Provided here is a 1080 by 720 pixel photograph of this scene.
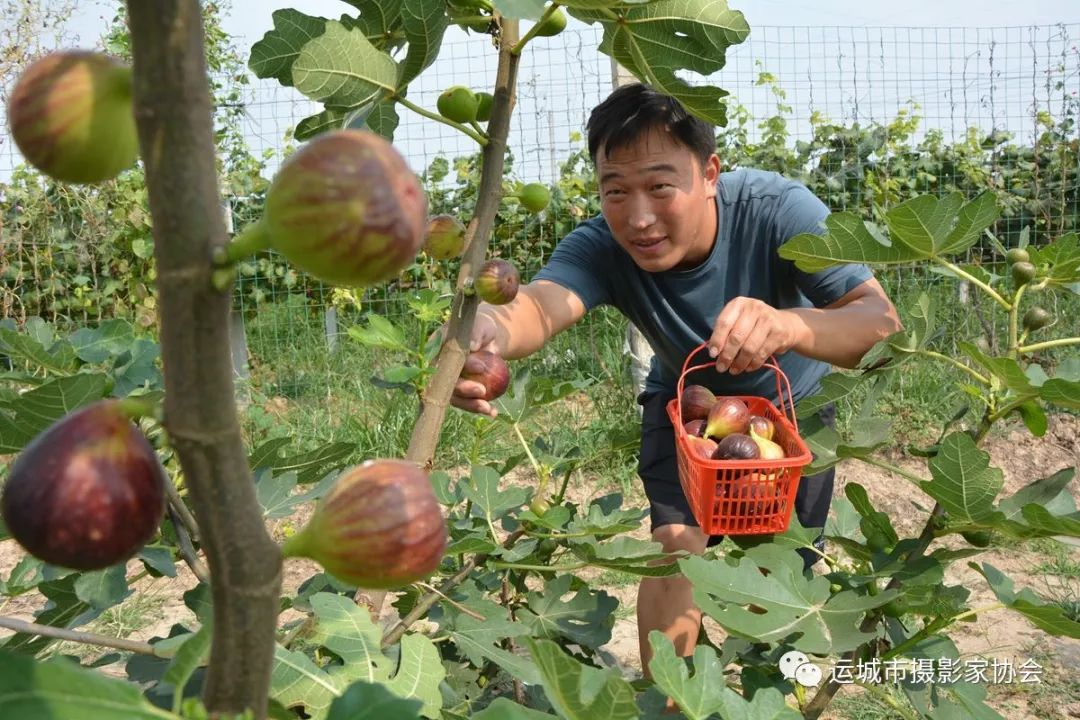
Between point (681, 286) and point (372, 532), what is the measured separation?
2.13 meters

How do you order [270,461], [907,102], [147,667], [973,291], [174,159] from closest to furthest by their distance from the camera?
1. [174,159]
2. [147,667]
3. [270,461]
4. [973,291]
5. [907,102]

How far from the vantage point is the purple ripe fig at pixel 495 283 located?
1089mm

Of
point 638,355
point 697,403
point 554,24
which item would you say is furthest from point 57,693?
point 638,355

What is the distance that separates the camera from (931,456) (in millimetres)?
1431

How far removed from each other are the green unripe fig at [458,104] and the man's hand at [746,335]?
2.67 ft

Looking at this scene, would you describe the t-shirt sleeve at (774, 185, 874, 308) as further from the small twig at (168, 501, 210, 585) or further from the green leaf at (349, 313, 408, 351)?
the small twig at (168, 501, 210, 585)

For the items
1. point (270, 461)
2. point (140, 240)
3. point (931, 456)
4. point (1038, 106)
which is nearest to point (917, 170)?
point (1038, 106)

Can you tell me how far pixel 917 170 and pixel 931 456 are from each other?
6340 mm

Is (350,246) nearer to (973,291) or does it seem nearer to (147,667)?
(147,667)

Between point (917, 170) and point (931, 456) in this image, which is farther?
point (917, 170)

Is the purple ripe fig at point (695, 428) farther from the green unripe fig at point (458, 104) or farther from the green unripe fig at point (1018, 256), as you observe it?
the green unripe fig at point (458, 104)

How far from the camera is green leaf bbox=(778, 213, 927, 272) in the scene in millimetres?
1515

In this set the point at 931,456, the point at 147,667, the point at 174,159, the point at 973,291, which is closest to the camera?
the point at 174,159

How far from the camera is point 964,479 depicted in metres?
1.31
